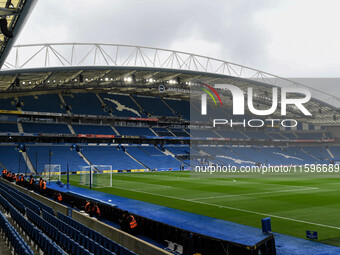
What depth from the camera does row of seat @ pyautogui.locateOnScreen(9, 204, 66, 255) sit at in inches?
345

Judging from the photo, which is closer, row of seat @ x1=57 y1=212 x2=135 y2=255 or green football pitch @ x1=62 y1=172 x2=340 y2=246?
row of seat @ x1=57 y1=212 x2=135 y2=255

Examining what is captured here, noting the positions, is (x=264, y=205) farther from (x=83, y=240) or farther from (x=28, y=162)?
(x=28, y=162)

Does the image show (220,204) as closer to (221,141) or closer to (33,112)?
(33,112)

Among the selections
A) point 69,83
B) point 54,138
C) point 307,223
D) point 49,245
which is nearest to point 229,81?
point 69,83

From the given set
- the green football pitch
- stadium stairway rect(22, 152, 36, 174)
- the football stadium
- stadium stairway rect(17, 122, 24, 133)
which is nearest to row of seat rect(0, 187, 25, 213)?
the football stadium

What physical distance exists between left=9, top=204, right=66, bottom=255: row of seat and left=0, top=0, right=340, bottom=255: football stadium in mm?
67

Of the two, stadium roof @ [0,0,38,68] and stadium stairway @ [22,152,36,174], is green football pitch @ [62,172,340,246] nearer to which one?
stadium roof @ [0,0,38,68]

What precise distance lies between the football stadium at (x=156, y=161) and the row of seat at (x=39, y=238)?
7 cm

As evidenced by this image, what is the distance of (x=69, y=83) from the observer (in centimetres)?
5972

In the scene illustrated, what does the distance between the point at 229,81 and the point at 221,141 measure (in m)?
23.5

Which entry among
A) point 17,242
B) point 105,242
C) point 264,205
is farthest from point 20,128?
point 17,242

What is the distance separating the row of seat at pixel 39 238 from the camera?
877 centimetres

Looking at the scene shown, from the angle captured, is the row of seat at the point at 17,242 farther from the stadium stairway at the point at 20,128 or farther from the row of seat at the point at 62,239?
the stadium stairway at the point at 20,128

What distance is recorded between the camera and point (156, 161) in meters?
65.9
